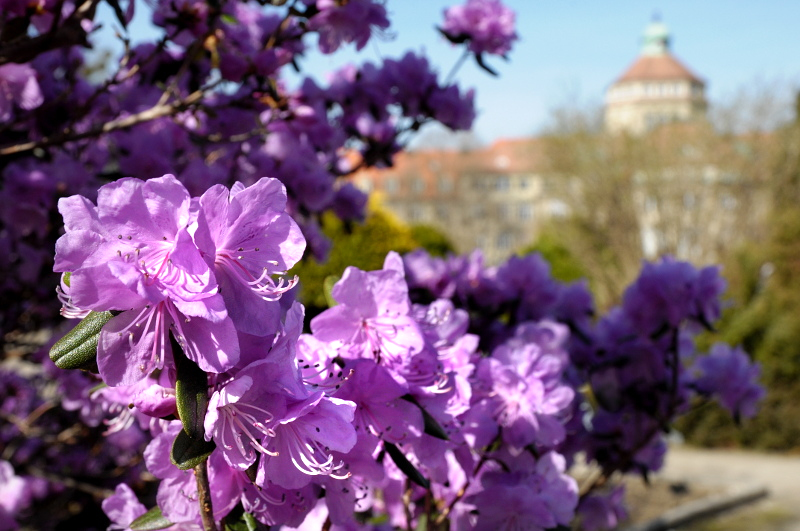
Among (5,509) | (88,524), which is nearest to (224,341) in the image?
(5,509)

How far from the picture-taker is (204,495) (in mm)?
1038

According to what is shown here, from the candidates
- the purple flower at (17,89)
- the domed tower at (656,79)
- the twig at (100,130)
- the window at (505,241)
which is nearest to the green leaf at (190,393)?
the twig at (100,130)

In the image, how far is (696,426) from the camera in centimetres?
973

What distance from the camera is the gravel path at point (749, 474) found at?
24.5ft

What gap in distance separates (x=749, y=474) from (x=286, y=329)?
877 cm

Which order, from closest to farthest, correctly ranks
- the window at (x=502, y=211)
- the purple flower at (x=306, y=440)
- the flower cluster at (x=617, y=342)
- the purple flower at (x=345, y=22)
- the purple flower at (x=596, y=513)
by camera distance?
the purple flower at (x=306, y=440) < the purple flower at (x=345, y=22) < the flower cluster at (x=617, y=342) < the purple flower at (x=596, y=513) < the window at (x=502, y=211)

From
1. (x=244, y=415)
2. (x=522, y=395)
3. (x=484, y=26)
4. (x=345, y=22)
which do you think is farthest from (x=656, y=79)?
(x=244, y=415)

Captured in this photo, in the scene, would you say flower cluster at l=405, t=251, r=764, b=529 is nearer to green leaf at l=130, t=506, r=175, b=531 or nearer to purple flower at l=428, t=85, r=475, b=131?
purple flower at l=428, t=85, r=475, b=131

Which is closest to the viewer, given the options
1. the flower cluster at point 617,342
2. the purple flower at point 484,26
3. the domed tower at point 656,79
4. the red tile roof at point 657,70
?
the flower cluster at point 617,342

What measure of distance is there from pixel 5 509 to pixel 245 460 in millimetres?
1497

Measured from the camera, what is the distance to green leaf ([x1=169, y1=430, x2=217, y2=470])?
963mm

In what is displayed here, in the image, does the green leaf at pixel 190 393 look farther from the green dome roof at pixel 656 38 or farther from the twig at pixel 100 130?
the green dome roof at pixel 656 38

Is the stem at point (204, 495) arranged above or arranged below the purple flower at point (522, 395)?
above

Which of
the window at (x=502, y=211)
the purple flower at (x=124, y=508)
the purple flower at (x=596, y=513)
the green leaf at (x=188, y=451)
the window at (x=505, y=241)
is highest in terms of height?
the green leaf at (x=188, y=451)
